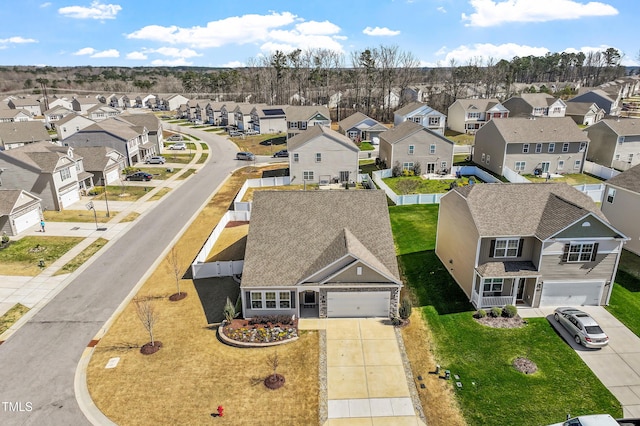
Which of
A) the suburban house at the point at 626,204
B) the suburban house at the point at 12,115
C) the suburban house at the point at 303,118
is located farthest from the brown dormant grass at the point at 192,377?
the suburban house at the point at 12,115

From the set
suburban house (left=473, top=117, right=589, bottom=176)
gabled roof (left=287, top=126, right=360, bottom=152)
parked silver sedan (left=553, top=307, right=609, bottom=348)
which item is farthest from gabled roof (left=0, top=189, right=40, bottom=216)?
suburban house (left=473, top=117, right=589, bottom=176)

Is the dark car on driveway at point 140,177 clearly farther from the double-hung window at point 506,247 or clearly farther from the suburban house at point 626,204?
A: the suburban house at point 626,204

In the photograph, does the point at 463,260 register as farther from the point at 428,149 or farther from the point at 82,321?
the point at 428,149

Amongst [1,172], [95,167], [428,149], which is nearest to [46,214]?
[1,172]

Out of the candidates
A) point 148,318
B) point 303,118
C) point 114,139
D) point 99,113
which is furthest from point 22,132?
point 148,318

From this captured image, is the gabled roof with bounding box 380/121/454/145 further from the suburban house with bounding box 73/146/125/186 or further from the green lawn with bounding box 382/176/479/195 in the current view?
the suburban house with bounding box 73/146/125/186
